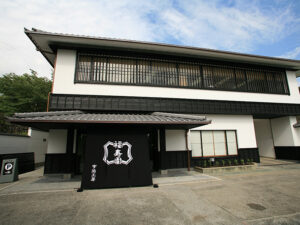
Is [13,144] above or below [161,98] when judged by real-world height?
below

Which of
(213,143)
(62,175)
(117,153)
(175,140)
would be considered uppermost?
(175,140)

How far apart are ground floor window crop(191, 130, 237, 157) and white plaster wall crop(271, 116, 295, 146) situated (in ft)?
16.8

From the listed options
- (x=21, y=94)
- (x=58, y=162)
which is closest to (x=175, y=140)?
(x=58, y=162)

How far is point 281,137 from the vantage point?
467 inches

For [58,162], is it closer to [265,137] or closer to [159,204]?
[159,204]

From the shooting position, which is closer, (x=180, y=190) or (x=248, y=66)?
(x=180, y=190)

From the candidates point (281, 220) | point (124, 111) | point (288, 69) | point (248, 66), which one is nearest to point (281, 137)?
point (288, 69)

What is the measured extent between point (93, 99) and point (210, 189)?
7120 mm

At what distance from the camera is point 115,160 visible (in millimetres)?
5691

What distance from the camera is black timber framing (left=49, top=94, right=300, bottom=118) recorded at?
7914 mm

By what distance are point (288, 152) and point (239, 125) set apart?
5.26 metres

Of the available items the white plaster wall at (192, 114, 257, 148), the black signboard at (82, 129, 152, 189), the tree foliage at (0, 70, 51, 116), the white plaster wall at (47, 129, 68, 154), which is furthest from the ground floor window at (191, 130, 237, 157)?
the tree foliage at (0, 70, 51, 116)

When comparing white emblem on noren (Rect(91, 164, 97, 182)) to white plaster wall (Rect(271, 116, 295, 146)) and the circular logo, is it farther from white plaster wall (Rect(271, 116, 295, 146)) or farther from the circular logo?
white plaster wall (Rect(271, 116, 295, 146))

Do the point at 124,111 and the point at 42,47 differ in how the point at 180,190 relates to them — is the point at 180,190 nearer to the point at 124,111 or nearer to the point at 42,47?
the point at 124,111
